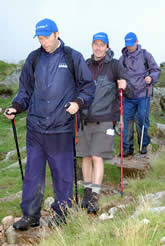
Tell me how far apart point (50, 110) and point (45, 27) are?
1159 mm

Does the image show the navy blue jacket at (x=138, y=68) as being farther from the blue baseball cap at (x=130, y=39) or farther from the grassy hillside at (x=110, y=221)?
the grassy hillside at (x=110, y=221)

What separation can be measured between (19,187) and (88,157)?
2949 millimetres

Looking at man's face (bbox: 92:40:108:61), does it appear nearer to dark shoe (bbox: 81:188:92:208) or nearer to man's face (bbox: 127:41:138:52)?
dark shoe (bbox: 81:188:92:208)

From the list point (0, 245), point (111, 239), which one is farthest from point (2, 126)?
point (111, 239)

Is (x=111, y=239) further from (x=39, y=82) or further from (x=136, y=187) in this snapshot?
(x=136, y=187)

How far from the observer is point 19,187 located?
922cm

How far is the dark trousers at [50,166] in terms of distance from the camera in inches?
223

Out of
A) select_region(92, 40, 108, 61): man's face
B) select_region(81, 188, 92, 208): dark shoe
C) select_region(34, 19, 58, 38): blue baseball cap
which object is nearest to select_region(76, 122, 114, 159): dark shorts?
select_region(81, 188, 92, 208): dark shoe

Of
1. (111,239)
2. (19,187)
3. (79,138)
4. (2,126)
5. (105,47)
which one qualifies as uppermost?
(105,47)

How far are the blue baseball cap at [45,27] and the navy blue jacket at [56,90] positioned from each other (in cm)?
33

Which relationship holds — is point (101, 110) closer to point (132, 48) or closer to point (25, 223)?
point (25, 223)

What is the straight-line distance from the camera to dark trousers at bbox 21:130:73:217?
565 cm

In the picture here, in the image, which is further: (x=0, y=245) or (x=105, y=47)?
(x=105, y=47)

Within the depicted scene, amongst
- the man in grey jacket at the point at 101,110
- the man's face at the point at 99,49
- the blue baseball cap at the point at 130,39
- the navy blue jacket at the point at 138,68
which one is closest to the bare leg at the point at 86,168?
the man in grey jacket at the point at 101,110
